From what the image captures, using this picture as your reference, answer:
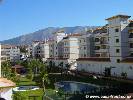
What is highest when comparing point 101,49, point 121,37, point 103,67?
point 121,37

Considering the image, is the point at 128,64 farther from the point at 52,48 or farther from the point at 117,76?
the point at 52,48

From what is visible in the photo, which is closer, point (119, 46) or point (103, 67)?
point (119, 46)

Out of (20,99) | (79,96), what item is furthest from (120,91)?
(20,99)

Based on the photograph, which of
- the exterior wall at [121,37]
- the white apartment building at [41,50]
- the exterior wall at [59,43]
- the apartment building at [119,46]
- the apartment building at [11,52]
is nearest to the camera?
the apartment building at [119,46]

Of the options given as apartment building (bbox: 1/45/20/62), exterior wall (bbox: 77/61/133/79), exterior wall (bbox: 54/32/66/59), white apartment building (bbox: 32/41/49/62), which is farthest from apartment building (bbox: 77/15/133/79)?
apartment building (bbox: 1/45/20/62)

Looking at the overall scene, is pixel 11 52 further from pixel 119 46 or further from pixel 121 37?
pixel 121 37

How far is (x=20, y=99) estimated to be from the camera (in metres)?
30.1

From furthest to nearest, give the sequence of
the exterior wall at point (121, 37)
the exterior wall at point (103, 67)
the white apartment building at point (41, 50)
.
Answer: the white apartment building at point (41, 50) < the exterior wall at point (121, 37) < the exterior wall at point (103, 67)

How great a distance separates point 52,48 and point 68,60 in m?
16.9

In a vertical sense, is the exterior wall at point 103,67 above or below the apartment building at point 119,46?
below

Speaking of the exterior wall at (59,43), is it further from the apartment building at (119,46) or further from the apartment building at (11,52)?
the apartment building at (11,52)

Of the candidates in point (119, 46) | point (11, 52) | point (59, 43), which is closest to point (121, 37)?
point (119, 46)

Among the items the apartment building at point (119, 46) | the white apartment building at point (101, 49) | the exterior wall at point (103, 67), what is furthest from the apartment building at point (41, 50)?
the apartment building at point (119, 46)

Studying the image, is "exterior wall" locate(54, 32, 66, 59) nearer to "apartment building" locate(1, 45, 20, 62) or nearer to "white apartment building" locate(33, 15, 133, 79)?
"white apartment building" locate(33, 15, 133, 79)
